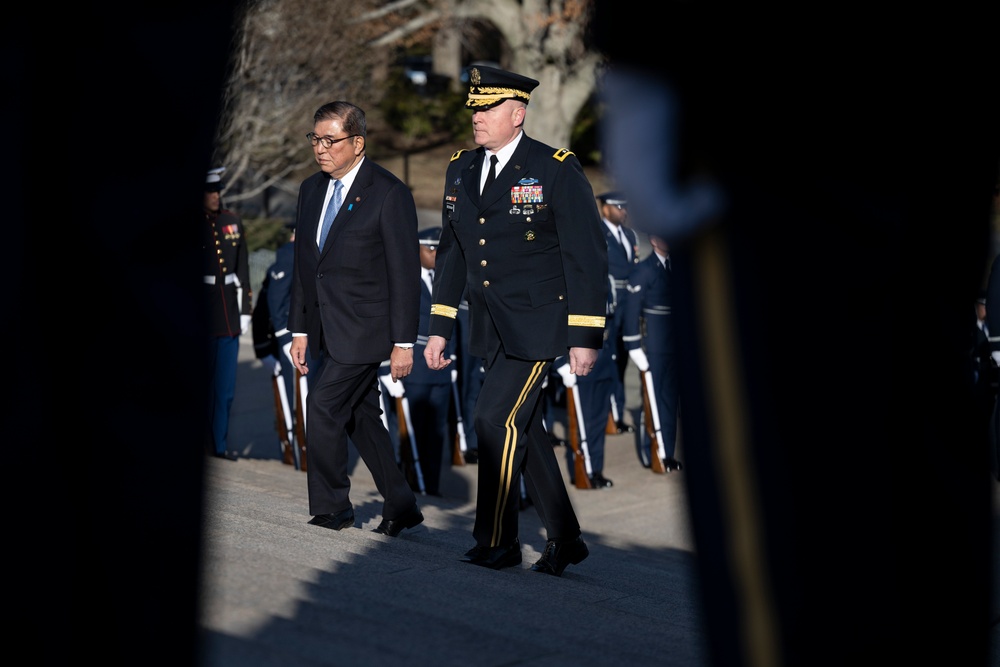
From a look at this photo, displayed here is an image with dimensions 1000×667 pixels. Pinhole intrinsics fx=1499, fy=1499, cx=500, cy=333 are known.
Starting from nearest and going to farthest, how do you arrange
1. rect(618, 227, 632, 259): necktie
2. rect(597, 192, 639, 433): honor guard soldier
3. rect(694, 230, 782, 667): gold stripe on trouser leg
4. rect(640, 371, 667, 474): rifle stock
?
rect(694, 230, 782, 667): gold stripe on trouser leg, rect(640, 371, 667, 474): rifle stock, rect(597, 192, 639, 433): honor guard soldier, rect(618, 227, 632, 259): necktie

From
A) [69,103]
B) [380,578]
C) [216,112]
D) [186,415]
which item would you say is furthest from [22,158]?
[380,578]

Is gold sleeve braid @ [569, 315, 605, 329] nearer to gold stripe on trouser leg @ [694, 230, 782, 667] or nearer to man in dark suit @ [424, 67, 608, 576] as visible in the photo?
man in dark suit @ [424, 67, 608, 576]

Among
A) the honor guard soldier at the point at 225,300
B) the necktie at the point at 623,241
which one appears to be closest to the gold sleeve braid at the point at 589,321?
the honor guard soldier at the point at 225,300

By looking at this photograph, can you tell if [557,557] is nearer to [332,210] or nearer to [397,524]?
[397,524]

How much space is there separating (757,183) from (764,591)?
57 cm

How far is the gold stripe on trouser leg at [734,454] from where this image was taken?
2.00m

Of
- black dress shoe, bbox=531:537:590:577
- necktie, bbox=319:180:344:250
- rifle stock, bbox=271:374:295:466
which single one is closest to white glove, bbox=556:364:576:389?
rifle stock, bbox=271:374:295:466

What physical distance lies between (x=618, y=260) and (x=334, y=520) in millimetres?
4313

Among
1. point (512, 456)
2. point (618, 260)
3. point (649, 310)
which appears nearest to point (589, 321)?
point (512, 456)

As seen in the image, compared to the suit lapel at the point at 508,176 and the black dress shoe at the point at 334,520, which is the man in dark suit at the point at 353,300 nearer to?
the black dress shoe at the point at 334,520

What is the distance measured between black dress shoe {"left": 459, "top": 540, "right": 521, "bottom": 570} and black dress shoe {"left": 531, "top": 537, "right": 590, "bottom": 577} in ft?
0.27

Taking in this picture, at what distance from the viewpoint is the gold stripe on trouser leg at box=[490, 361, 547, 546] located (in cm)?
511

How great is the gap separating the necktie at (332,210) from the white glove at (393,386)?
8.95 feet

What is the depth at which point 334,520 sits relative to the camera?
5691mm
